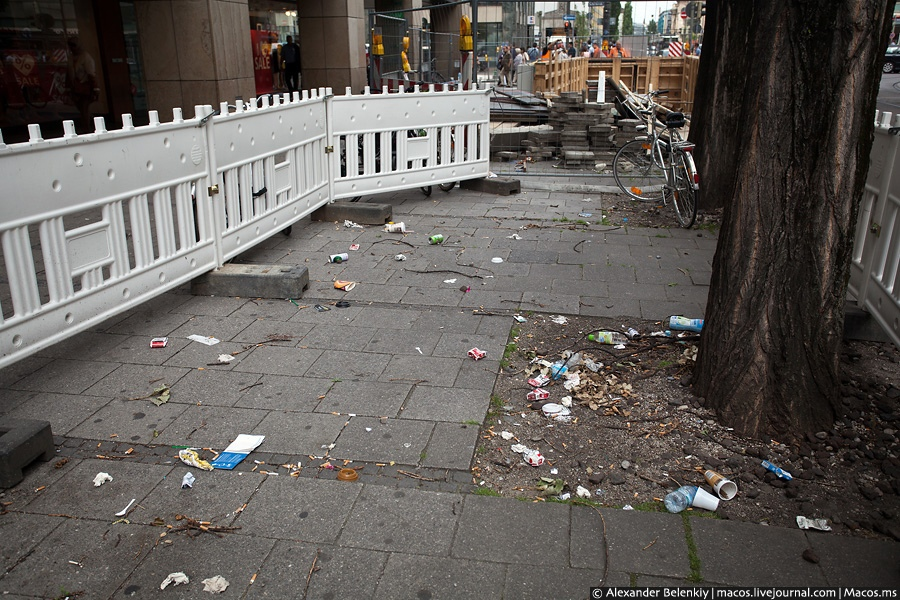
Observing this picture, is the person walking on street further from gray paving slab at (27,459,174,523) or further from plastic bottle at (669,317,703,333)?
gray paving slab at (27,459,174,523)

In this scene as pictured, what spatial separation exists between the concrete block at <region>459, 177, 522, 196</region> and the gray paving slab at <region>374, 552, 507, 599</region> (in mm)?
8421

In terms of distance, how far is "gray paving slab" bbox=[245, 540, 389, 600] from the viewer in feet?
9.57

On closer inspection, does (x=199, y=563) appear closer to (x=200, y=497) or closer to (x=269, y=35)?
(x=200, y=497)

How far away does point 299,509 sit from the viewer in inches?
135

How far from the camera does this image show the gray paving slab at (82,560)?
9.62 ft

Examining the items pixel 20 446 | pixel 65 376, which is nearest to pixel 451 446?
pixel 20 446

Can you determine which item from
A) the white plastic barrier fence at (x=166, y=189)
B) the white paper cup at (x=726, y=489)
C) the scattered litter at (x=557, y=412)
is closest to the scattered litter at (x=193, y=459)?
the white plastic barrier fence at (x=166, y=189)

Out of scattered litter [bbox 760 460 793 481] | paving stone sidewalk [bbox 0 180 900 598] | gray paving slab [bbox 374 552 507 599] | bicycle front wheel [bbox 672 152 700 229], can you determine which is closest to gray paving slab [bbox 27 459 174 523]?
paving stone sidewalk [bbox 0 180 900 598]

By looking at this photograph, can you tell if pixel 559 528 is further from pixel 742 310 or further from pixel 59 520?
pixel 59 520

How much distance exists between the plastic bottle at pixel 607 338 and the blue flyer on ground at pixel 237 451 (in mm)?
2483

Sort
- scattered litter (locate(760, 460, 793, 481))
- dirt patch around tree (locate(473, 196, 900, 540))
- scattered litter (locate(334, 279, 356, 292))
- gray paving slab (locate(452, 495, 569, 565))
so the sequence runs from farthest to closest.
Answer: scattered litter (locate(334, 279, 356, 292)) → scattered litter (locate(760, 460, 793, 481)) → dirt patch around tree (locate(473, 196, 900, 540)) → gray paving slab (locate(452, 495, 569, 565))

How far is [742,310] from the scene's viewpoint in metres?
4.09

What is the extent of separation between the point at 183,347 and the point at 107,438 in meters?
1.31

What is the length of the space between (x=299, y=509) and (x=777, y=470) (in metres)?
2.29
